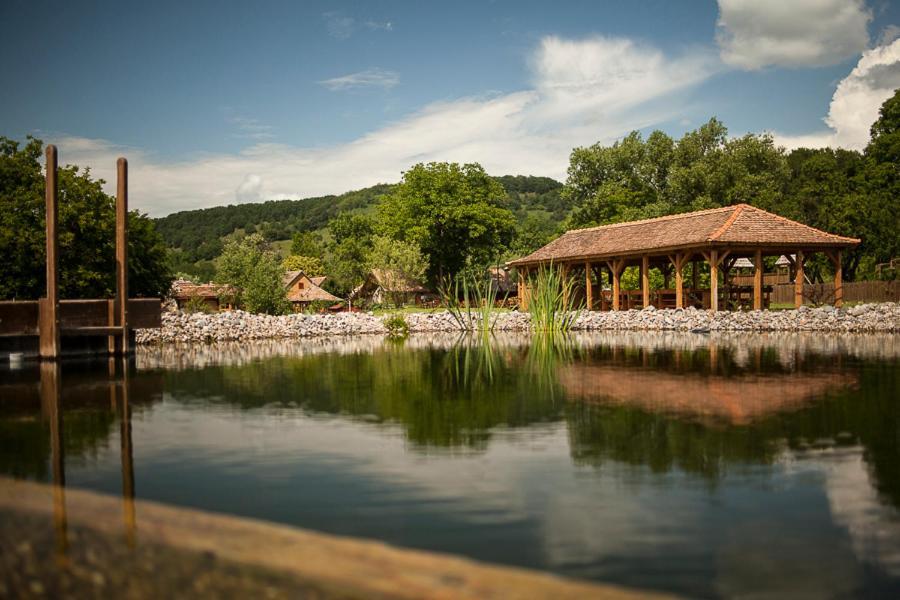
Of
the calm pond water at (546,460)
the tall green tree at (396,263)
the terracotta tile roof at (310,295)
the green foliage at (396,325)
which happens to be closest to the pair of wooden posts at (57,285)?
the calm pond water at (546,460)

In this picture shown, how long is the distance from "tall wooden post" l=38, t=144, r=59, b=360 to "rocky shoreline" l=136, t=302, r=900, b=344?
7480mm

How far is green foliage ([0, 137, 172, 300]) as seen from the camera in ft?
81.9

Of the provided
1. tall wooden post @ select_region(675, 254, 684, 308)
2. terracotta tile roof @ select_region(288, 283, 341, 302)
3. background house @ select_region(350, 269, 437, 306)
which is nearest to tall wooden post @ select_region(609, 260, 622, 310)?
tall wooden post @ select_region(675, 254, 684, 308)

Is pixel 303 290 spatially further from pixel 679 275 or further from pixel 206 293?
pixel 679 275

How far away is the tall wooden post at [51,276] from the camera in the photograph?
12.2 m

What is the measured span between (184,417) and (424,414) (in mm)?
2390

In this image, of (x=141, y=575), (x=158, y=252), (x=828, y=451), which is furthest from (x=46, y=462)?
(x=158, y=252)

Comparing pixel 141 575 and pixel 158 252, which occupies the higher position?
pixel 158 252

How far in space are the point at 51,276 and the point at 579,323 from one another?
17.2 meters

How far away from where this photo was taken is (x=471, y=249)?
2231 inches

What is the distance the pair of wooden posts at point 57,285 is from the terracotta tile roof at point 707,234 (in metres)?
16.8

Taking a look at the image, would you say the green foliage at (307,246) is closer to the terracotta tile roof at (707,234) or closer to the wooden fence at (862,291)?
the terracotta tile roof at (707,234)

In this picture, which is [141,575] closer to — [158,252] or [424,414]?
[424,414]

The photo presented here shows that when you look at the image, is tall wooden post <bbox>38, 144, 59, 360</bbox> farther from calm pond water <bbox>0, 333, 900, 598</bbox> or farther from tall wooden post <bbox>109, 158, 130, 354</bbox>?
calm pond water <bbox>0, 333, 900, 598</bbox>
